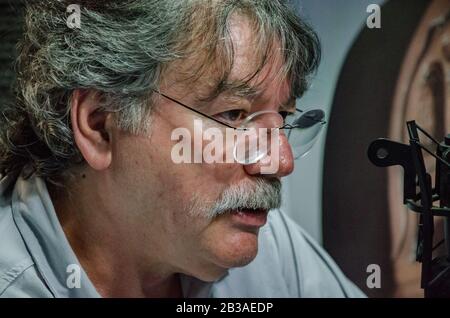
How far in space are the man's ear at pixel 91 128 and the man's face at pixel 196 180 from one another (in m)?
0.02

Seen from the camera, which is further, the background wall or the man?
the background wall

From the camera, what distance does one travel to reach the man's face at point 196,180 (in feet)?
3.19

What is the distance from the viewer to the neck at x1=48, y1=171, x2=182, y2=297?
3.54ft

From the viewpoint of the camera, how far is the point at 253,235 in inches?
40.4

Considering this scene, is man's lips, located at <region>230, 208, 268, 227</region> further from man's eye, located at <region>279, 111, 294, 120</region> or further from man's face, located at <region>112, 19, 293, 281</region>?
man's eye, located at <region>279, 111, 294, 120</region>

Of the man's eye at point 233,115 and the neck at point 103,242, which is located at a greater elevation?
the man's eye at point 233,115

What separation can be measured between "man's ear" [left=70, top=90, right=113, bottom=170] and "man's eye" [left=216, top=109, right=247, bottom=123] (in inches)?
7.4

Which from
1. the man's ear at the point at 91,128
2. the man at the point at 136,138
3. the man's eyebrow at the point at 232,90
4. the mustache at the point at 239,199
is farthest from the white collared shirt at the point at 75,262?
the man's eyebrow at the point at 232,90

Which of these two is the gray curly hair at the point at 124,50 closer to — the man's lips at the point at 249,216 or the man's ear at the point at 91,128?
the man's ear at the point at 91,128

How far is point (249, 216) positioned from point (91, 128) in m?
0.30

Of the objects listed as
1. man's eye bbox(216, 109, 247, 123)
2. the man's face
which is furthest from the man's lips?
man's eye bbox(216, 109, 247, 123)

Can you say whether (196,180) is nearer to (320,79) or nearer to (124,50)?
(124,50)

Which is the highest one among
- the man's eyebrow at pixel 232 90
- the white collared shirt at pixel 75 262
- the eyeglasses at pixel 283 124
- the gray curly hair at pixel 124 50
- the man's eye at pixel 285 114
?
the gray curly hair at pixel 124 50
